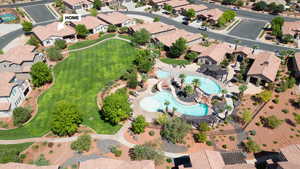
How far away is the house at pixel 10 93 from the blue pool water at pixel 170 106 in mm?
35031

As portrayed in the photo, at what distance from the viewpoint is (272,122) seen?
5712cm

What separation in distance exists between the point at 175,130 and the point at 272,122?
24.7 m

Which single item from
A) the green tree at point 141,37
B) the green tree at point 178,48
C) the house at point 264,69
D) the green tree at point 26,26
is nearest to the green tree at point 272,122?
the house at point 264,69

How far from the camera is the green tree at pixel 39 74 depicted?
70.4 metres

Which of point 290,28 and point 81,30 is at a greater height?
point 81,30

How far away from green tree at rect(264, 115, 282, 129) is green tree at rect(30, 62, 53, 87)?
209ft

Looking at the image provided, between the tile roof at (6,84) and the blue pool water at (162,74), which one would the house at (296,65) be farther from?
the tile roof at (6,84)

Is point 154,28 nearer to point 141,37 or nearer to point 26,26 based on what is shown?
point 141,37

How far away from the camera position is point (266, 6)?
440 feet

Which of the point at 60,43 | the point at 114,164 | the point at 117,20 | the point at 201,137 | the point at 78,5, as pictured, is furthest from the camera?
the point at 78,5

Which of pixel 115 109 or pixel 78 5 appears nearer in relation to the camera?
pixel 115 109

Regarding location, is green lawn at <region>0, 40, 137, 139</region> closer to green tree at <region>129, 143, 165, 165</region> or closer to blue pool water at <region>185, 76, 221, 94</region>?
green tree at <region>129, 143, 165, 165</region>

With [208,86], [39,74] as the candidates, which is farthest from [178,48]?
[39,74]

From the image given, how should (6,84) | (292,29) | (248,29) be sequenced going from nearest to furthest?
(6,84), (292,29), (248,29)
